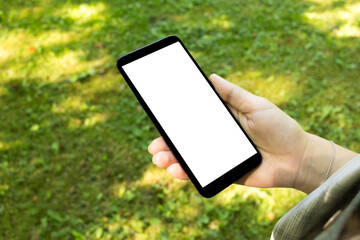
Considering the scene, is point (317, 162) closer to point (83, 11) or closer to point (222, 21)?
point (222, 21)

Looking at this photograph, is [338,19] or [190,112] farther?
Answer: [338,19]

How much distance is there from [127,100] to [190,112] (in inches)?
77.2

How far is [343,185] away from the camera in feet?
3.86

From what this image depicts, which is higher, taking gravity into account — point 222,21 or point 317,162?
point 317,162

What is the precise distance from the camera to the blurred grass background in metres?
3.11

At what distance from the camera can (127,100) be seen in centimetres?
405

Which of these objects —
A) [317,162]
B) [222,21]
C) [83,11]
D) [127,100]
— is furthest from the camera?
[83,11]

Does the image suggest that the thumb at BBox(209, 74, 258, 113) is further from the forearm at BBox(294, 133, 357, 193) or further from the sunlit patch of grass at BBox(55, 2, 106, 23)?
the sunlit patch of grass at BBox(55, 2, 106, 23)

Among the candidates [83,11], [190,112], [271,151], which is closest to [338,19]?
[271,151]

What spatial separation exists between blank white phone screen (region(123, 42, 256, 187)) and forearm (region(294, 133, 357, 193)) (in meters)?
0.40

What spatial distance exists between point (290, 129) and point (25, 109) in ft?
11.6

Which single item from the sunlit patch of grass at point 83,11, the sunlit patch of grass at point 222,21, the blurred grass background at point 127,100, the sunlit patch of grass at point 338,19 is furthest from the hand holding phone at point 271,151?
the sunlit patch of grass at point 83,11

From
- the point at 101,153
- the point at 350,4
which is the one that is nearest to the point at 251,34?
the point at 350,4

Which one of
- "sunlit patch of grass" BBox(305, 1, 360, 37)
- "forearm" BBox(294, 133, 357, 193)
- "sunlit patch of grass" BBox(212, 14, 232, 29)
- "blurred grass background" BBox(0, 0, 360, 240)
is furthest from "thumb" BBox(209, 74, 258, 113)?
"sunlit patch of grass" BBox(305, 1, 360, 37)
